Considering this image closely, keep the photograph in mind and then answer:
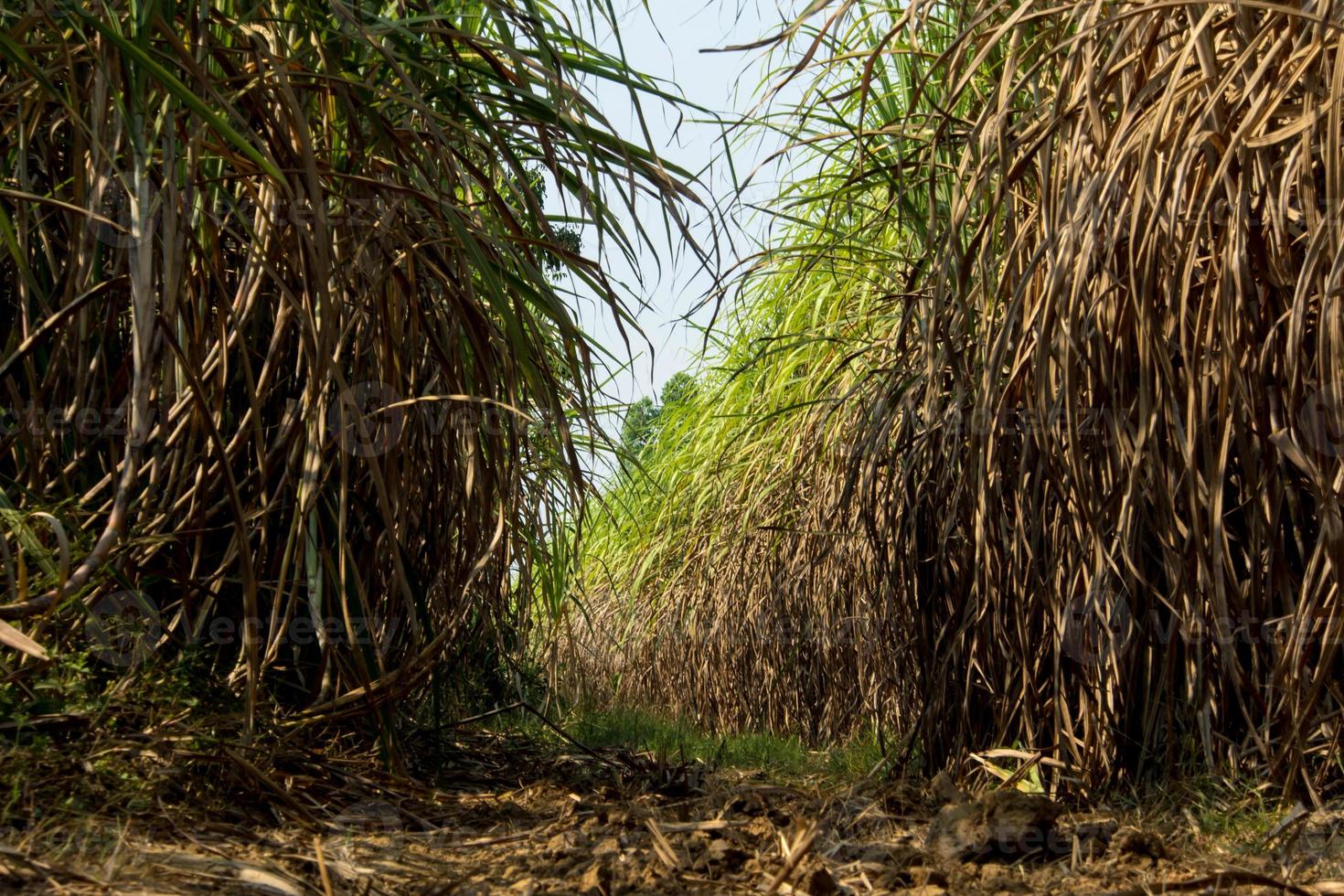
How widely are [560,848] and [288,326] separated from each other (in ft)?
3.55

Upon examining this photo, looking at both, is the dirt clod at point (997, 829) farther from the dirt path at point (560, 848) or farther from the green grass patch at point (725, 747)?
the green grass patch at point (725, 747)

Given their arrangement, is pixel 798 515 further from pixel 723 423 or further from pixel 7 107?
pixel 7 107

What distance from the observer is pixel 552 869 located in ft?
5.05

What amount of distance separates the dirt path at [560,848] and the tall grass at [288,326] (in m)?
0.19

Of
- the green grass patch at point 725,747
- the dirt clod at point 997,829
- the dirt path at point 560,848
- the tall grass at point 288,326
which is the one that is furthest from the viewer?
the green grass patch at point 725,747

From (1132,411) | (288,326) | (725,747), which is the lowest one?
(725,747)

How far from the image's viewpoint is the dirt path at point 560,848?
55.2 inches

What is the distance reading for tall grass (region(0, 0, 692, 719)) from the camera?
5.94 ft

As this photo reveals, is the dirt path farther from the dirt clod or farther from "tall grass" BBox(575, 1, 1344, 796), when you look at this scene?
"tall grass" BBox(575, 1, 1344, 796)

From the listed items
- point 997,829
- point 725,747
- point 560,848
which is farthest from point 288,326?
point 725,747

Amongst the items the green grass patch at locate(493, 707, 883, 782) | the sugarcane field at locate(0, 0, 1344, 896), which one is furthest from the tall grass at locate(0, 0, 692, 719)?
the green grass patch at locate(493, 707, 883, 782)

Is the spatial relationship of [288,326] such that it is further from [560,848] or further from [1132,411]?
[1132,411]

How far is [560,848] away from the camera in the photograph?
1.67 m

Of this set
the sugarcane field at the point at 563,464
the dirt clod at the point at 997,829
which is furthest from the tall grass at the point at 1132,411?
the dirt clod at the point at 997,829
